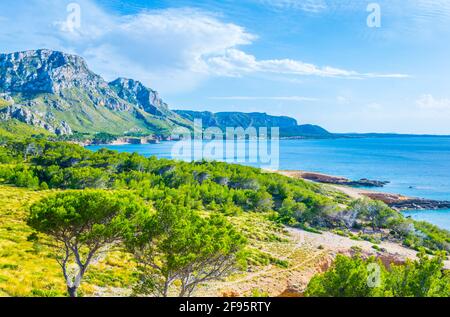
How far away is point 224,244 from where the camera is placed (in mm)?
16750

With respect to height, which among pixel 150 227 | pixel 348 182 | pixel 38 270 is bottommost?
pixel 348 182

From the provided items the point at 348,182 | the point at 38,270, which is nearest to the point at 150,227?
the point at 38,270

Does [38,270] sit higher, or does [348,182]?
[38,270]

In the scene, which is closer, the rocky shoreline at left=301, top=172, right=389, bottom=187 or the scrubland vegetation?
the scrubland vegetation

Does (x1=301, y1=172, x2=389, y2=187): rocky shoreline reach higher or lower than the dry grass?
lower

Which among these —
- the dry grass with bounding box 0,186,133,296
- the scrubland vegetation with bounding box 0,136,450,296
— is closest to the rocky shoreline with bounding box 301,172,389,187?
the scrubland vegetation with bounding box 0,136,450,296

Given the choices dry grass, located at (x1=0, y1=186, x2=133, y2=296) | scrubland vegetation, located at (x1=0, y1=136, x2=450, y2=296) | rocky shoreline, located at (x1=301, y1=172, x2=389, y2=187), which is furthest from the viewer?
rocky shoreline, located at (x1=301, y1=172, x2=389, y2=187)

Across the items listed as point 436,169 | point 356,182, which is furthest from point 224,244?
point 436,169

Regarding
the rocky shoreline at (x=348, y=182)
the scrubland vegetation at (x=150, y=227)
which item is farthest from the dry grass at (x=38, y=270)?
the rocky shoreline at (x=348, y=182)

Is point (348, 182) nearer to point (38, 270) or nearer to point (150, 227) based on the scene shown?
point (38, 270)

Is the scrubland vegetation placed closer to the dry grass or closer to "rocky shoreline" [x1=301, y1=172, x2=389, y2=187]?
the dry grass

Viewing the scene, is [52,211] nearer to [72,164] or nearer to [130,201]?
[130,201]
